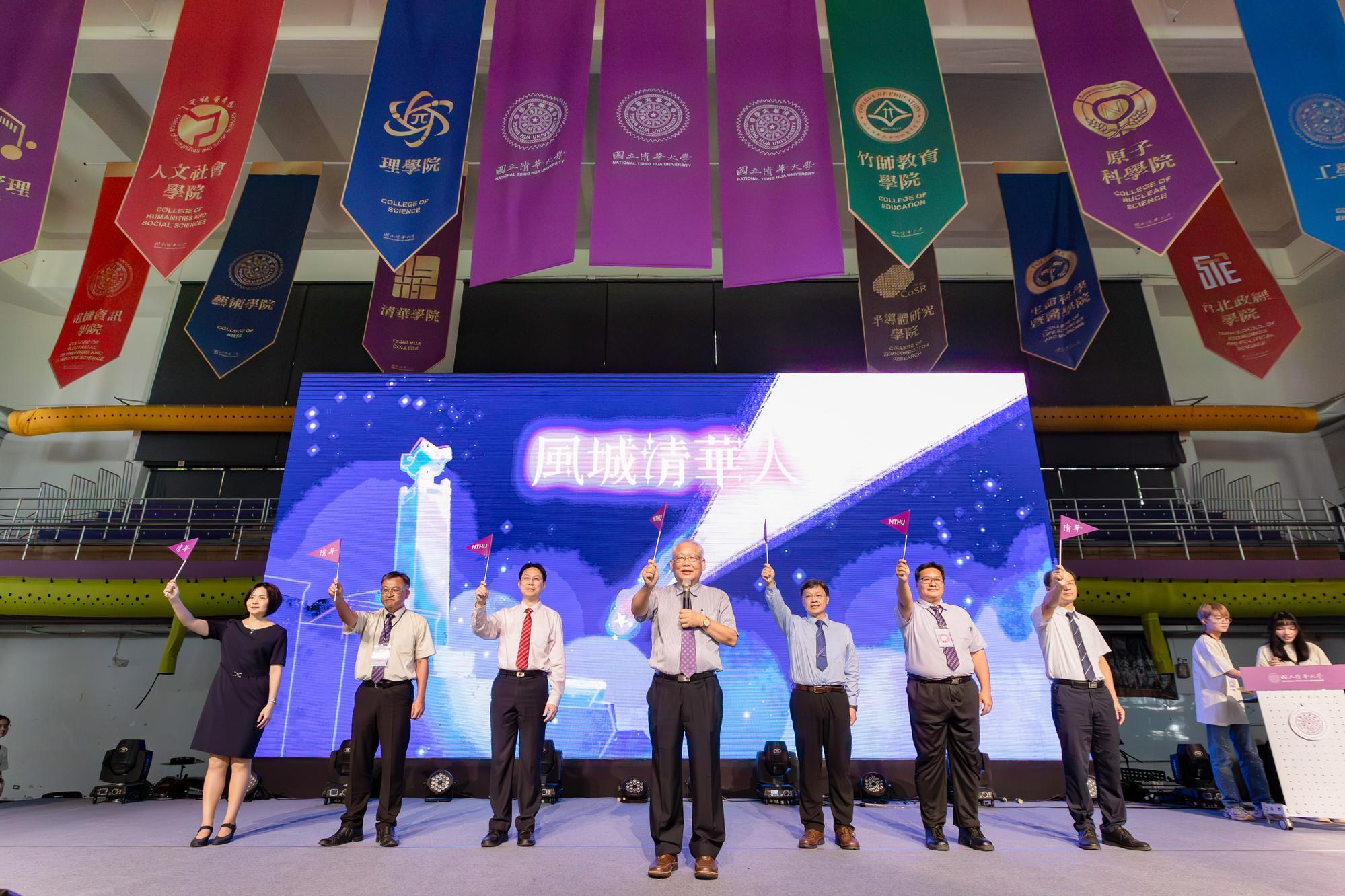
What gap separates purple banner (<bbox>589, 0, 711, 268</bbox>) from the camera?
176 inches

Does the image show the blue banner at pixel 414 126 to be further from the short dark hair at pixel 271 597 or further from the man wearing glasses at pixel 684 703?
the man wearing glasses at pixel 684 703

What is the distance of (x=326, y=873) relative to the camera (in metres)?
3.35

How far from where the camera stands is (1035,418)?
10789mm

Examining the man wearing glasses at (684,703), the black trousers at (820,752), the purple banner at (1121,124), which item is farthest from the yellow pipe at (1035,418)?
the man wearing glasses at (684,703)

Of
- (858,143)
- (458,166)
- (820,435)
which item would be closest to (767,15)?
(858,143)

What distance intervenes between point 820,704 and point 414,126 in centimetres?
447

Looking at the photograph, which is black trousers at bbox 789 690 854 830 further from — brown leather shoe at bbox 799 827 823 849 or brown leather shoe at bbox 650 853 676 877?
brown leather shoe at bbox 650 853 676 877

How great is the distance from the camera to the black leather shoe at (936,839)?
12.8 ft

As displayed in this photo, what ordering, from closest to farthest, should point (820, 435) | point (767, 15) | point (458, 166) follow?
point (458, 166), point (767, 15), point (820, 435)

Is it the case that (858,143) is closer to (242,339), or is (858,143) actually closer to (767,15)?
(767,15)

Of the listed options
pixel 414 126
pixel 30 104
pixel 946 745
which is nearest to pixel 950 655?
pixel 946 745

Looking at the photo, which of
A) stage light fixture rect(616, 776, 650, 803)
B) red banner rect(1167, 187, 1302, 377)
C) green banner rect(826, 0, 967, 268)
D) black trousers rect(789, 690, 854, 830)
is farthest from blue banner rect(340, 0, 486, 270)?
red banner rect(1167, 187, 1302, 377)

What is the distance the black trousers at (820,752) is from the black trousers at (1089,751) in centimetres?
123

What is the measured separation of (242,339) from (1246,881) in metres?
8.55
